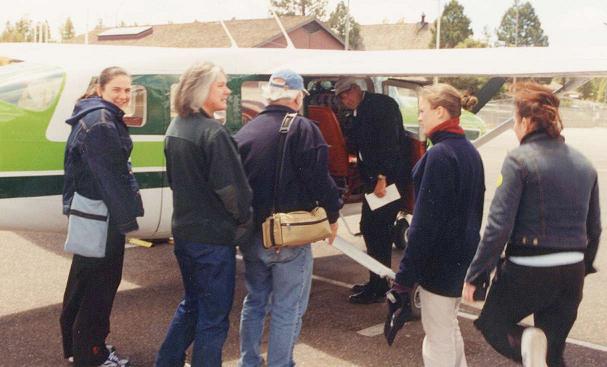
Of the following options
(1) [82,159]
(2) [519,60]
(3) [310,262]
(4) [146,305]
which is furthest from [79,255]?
(2) [519,60]

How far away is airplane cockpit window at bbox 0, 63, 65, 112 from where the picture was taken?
5469mm

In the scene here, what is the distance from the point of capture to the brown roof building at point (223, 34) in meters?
49.7

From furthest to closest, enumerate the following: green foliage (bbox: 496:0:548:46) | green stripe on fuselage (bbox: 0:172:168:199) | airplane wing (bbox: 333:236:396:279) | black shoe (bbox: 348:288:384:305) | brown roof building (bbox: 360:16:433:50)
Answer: green foliage (bbox: 496:0:548:46)
brown roof building (bbox: 360:16:433:50)
black shoe (bbox: 348:288:384:305)
airplane wing (bbox: 333:236:396:279)
green stripe on fuselage (bbox: 0:172:168:199)

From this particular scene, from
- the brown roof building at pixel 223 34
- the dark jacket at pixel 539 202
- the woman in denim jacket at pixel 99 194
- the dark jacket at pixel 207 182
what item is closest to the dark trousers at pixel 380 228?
the woman in denim jacket at pixel 99 194

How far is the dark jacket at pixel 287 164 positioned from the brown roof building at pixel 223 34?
1719 inches

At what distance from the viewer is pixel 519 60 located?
527 cm

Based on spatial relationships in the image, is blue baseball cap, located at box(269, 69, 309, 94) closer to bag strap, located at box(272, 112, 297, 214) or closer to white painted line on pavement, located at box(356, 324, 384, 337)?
bag strap, located at box(272, 112, 297, 214)

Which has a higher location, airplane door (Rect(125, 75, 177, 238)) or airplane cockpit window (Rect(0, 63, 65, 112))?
airplane cockpit window (Rect(0, 63, 65, 112))

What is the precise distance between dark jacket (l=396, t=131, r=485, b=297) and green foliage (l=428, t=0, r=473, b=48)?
221ft

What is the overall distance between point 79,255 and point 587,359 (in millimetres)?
3515

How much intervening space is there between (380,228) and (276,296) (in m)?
2.25

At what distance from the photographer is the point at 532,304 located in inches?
142

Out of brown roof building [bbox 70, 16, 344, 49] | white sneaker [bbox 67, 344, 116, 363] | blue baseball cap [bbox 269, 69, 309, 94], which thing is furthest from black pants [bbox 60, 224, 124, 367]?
brown roof building [bbox 70, 16, 344, 49]

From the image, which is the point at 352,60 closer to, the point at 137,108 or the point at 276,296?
the point at 137,108
